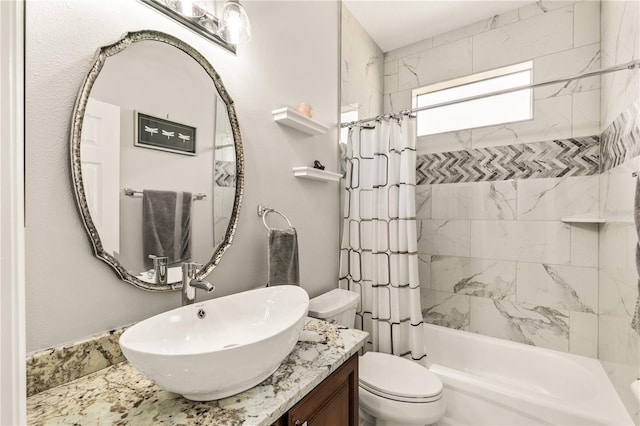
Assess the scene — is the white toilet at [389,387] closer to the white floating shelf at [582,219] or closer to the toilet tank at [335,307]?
the toilet tank at [335,307]

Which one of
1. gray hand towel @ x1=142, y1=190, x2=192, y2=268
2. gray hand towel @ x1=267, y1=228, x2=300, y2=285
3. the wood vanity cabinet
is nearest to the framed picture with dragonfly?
gray hand towel @ x1=142, y1=190, x2=192, y2=268

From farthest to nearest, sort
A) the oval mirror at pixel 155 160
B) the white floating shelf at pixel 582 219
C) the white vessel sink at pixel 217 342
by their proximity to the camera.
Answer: the white floating shelf at pixel 582 219 → the oval mirror at pixel 155 160 → the white vessel sink at pixel 217 342

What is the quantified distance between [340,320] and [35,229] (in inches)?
53.9

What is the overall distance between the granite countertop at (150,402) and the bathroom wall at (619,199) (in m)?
1.54

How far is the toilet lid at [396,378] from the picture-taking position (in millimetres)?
1457

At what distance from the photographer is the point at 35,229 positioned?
2.58 feet

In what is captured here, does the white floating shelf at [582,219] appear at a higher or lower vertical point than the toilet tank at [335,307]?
higher

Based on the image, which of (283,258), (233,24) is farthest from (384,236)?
(233,24)

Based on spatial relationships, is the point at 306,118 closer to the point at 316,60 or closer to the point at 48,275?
the point at 316,60

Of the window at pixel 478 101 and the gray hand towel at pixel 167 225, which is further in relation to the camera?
the window at pixel 478 101

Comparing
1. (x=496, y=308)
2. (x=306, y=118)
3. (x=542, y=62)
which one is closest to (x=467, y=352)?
(x=496, y=308)

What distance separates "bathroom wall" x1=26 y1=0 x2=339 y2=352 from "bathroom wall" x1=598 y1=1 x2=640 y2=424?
1557 mm

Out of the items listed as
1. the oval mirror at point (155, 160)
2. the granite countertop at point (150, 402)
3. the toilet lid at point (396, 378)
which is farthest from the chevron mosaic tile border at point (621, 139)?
the oval mirror at point (155, 160)

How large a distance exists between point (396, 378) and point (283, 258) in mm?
890
